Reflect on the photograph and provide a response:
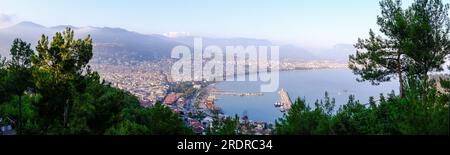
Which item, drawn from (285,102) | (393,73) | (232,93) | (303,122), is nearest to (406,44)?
(393,73)

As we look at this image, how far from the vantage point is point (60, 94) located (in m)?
13.2

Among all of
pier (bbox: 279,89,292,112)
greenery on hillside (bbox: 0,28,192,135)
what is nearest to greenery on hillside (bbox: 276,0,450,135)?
greenery on hillside (bbox: 0,28,192,135)

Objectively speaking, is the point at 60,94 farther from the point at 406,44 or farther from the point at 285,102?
the point at 285,102

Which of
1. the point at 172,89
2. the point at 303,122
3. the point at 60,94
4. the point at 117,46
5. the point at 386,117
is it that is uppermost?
the point at 117,46

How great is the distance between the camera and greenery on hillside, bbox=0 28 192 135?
37.8 feet

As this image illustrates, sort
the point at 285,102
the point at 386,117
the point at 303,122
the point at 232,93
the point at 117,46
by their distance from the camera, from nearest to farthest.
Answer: the point at 303,122 → the point at 386,117 → the point at 285,102 → the point at 232,93 → the point at 117,46

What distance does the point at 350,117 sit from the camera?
9758 millimetres

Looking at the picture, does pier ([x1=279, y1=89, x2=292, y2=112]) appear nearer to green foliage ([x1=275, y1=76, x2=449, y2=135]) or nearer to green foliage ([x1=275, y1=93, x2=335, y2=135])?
green foliage ([x1=275, y1=76, x2=449, y2=135])

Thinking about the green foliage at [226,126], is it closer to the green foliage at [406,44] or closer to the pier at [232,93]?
the green foliage at [406,44]

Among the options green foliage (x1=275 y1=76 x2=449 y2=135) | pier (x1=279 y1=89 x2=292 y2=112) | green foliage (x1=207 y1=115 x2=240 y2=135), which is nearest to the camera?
green foliage (x1=275 y1=76 x2=449 y2=135)

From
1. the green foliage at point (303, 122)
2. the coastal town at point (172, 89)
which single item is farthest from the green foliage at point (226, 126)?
the coastal town at point (172, 89)

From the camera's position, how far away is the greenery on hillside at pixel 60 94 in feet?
37.8
